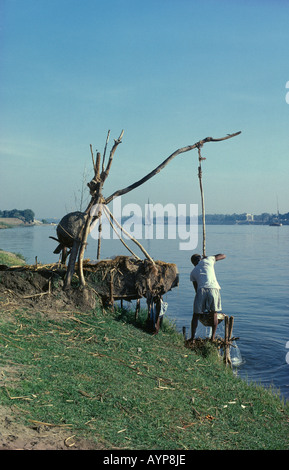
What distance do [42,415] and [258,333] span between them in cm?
1120

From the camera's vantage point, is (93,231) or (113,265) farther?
(93,231)

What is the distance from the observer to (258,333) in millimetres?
14344

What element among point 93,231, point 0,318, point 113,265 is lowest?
point 0,318

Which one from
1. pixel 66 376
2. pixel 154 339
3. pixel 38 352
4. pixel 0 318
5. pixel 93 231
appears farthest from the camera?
pixel 93 231

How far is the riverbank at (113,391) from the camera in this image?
13.3 ft

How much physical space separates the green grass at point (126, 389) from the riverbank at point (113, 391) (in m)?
0.01

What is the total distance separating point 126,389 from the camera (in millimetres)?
5148

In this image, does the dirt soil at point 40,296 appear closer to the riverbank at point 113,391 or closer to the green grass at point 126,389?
the riverbank at point 113,391

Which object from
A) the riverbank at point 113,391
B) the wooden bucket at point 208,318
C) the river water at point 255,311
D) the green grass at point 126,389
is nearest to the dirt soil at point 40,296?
the riverbank at point 113,391

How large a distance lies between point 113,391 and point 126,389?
216mm

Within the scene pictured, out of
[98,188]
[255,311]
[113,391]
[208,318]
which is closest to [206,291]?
[208,318]

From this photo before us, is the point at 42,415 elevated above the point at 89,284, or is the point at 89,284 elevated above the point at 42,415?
the point at 89,284
